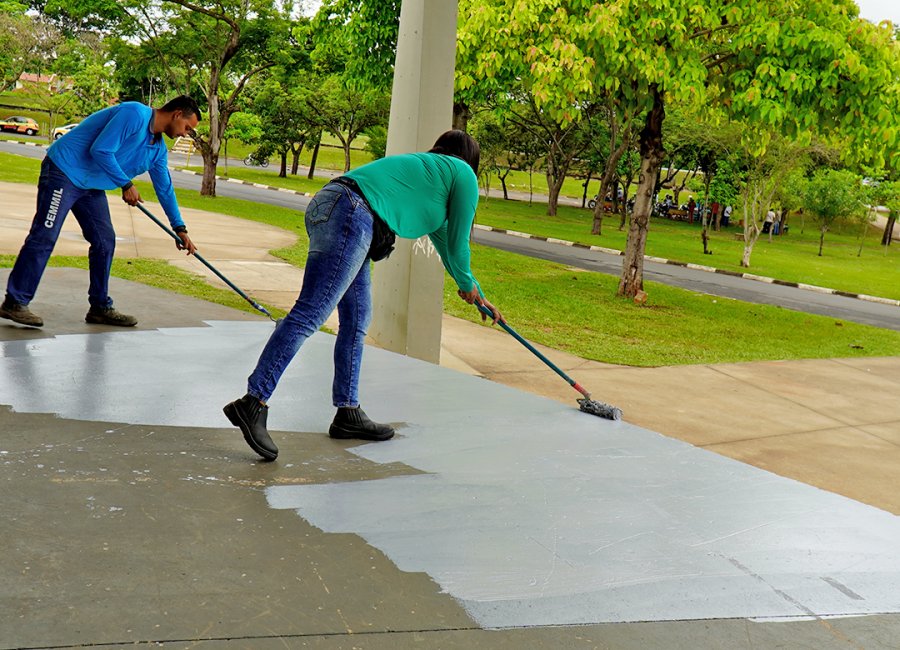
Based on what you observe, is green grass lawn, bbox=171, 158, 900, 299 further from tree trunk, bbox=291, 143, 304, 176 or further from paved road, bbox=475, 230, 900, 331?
paved road, bbox=475, 230, 900, 331

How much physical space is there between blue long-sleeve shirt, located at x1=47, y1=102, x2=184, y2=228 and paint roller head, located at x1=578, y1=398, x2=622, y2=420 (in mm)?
2922

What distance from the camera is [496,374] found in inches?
297

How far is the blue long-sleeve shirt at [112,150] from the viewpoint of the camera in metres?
5.68

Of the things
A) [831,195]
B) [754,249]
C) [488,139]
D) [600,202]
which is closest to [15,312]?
[600,202]

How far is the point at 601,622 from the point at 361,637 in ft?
2.35

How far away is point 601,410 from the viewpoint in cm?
534

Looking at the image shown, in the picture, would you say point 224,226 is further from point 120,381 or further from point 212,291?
point 120,381

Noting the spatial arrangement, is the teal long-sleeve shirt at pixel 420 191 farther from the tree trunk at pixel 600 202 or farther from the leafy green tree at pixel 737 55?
the tree trunk at pixel 600 202

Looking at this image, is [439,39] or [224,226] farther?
[224,226]

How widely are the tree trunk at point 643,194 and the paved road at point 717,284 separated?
357 centimetres

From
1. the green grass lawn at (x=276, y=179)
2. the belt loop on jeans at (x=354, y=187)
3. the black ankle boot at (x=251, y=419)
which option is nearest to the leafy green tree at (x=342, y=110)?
the green grass lawn at (x=276, y=179)

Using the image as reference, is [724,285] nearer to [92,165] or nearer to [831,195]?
[92,165]

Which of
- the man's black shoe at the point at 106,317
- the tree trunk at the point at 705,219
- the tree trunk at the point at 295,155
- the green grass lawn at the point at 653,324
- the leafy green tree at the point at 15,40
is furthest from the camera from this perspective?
the tree trunk at the point at 295,155

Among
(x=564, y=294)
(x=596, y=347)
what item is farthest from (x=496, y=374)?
(x=564, y=294)
